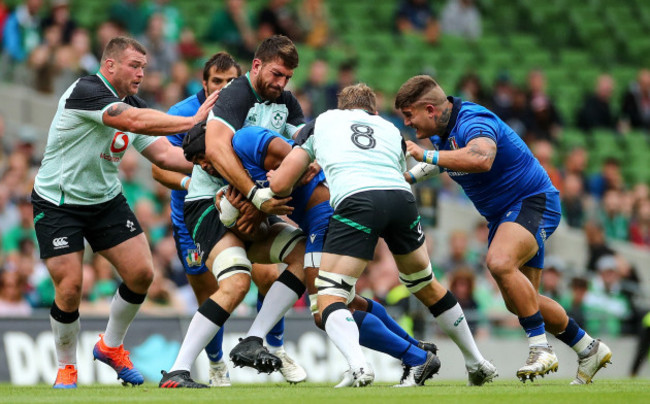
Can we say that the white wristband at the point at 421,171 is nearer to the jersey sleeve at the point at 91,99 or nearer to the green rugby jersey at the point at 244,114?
the green rugby jersey at the point at 244,114


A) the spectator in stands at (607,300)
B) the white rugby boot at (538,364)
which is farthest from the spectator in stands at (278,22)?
the white rugby boot at (538,364)

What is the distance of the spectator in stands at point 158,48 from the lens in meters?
16.9

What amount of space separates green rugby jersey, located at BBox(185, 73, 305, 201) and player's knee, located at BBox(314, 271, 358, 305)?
142 centimetres

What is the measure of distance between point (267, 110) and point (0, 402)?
3.15 m

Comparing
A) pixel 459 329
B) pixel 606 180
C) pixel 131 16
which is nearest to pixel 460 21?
pixel 606 180

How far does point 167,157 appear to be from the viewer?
993 cm

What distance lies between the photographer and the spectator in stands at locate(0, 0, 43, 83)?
1656 centimetres

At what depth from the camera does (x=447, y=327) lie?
29.3 feet

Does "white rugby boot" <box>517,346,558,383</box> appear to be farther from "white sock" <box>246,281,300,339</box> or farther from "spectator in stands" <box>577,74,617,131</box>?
"spectator in stands" <box>577,74,617,131</box>

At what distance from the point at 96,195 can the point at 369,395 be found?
10.6 feet

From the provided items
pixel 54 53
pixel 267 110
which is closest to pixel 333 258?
pixel 267 110

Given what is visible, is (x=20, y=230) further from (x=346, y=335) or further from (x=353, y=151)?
(x=346, y=335)

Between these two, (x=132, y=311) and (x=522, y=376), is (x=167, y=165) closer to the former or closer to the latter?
(x=132, y=311)

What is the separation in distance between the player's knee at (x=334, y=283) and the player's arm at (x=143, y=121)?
68.3 inches
